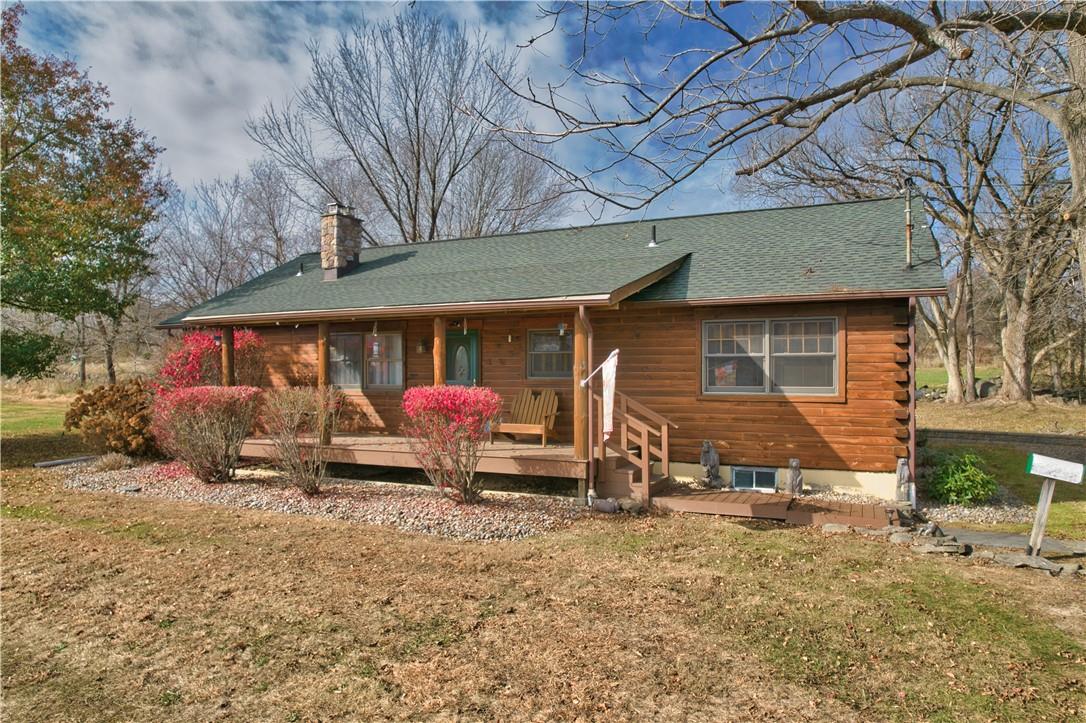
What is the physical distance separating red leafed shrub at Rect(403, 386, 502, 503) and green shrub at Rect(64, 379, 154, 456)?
6.76 meters

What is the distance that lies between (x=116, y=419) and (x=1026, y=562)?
14.2 meters

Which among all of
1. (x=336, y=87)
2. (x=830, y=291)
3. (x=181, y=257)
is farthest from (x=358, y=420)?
(x=181, y=257)

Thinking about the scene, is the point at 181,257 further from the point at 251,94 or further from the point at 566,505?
the point at 566,505

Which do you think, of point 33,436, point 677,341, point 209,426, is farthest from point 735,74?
point 33,436

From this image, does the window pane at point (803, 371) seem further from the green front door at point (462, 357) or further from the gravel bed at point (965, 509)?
the green front door at point (462, 357)

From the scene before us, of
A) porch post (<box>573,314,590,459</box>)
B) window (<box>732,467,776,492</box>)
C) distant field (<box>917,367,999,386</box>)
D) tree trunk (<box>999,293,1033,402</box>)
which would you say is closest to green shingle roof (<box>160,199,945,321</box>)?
porch post (<box>573,314,590,459</box>)

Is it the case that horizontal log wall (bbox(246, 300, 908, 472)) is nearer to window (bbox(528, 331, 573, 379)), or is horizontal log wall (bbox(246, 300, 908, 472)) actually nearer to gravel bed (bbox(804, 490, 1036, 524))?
window (bbox(528, 331, 573, 379))

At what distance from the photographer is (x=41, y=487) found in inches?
403

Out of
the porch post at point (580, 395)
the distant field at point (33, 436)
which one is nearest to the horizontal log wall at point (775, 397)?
the porch post at point (580, 395)

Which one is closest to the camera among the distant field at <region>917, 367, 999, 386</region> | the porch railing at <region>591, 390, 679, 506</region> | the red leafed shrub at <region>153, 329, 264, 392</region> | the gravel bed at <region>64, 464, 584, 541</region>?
the gravel bed at <region>64, 464, 584, 541</region>

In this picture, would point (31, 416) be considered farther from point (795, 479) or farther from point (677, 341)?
point (795, 479)

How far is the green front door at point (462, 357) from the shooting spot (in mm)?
11797

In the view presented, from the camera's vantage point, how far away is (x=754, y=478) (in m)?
9.41

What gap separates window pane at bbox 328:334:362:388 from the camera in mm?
12984
